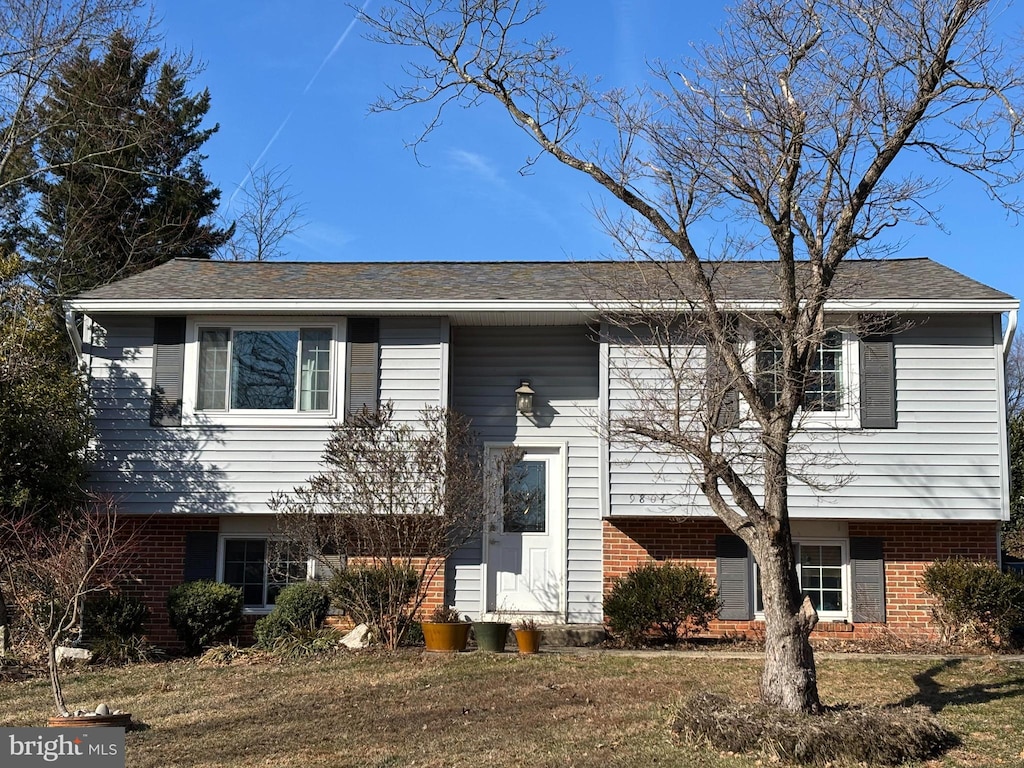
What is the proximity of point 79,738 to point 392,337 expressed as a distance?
6481mm

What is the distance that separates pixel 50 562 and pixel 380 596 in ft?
11.4

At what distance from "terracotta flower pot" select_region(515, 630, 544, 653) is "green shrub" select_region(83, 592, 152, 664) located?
4.29 meters

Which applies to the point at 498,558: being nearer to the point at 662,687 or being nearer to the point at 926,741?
the point at 662,687

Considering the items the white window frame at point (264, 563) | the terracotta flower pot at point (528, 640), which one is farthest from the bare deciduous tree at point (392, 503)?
the terracotta flower pot at point (528, 640)

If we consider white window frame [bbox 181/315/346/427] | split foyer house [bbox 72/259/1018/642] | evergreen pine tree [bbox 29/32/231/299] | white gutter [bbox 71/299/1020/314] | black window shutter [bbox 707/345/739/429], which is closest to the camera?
black window shutter [bbox 707/345/739/429]

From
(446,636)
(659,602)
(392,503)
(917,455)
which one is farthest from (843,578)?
(392,503)

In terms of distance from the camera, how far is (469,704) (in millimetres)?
8328

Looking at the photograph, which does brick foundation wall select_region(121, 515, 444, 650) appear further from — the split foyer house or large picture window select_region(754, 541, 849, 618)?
large picture window select_region(754, 541, 849, 618)

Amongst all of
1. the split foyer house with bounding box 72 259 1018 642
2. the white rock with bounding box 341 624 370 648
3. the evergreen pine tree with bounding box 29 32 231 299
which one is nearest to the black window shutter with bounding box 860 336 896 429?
the split foyer house with bounding box 72 259 1018 642

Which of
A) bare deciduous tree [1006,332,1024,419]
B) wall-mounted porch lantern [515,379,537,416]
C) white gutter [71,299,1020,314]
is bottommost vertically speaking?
wall-mounted porch lantern [515,379,537,416]

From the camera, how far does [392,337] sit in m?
12.4

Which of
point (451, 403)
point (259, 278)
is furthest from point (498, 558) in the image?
point (259, 278)

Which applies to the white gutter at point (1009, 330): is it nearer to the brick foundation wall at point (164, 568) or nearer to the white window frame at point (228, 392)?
the brick foundation wall at point (164, 568)

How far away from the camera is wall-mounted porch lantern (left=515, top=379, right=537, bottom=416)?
12.7 metres
